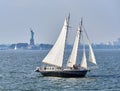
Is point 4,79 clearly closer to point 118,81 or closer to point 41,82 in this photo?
point 41,82

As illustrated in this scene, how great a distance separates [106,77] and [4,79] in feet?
63.8

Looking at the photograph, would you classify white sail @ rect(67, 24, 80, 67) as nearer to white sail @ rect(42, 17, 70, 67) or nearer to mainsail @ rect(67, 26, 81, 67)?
mainsail @ rect(67, 26, 81, 67)

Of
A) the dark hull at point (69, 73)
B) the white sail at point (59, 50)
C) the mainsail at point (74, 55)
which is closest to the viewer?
the dark hull at point (69, 73)

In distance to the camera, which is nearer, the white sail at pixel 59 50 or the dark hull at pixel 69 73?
the dark hull at pixel 69 73

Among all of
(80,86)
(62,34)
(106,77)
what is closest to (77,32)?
(62,34)

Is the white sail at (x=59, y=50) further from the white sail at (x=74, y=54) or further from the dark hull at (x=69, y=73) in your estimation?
the dark hull at (x=69, y=73)

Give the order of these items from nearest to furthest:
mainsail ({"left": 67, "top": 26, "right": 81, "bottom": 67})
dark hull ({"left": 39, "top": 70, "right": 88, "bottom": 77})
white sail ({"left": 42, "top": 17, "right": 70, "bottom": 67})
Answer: dark hull ({"left": 39, "top": 70, "right": 88, "bottom": 77}), mainsail ({"left": 67, "top": 26, "right": 81, "bottom": 67}), white sail ({"left": 42, "top": 17, "right": 70, "bottom": 67})

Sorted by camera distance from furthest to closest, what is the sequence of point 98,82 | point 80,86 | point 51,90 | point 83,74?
point 83,74
point 98,82
point 80,86
point 51,90

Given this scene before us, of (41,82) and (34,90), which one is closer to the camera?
(34,90)

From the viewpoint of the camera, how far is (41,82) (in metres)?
100

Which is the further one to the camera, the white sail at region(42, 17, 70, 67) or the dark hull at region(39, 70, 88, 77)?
the white sail at region(42, 17, 70, 67)

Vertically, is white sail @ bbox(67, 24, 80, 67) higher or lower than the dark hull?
higher

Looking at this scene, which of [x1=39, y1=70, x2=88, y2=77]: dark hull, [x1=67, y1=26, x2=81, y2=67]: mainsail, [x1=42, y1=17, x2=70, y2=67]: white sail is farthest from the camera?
[x1=42, y1=17, x2=70, y2=67]: white sail

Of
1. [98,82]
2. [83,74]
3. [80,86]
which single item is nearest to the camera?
[80,86]
